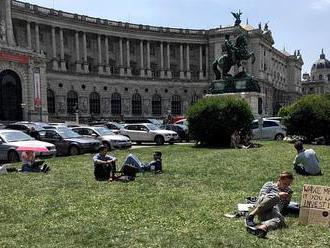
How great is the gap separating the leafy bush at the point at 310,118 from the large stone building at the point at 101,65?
34.0m

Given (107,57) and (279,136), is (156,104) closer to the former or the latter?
(107,57)

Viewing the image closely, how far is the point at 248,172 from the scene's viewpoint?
1806cm

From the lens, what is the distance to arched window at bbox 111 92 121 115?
91188 millimetres

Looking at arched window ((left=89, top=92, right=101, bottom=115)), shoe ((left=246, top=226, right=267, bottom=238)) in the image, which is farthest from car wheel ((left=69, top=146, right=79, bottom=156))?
arched window ((left=89, top=92, right=101, bottom=115))

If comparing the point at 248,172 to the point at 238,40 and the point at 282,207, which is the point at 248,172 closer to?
the point at 282,207

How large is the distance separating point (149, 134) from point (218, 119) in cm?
878

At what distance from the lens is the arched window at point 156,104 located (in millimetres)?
97312

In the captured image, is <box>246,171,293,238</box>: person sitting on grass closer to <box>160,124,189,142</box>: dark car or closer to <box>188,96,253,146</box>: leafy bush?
<box>188,96,253,146</box>: leafy bush

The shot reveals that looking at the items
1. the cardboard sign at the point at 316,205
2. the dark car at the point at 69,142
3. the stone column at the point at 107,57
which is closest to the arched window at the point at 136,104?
the stone column at the point at 107,57

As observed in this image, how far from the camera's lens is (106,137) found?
32719 mm

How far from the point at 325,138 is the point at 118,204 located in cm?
2207

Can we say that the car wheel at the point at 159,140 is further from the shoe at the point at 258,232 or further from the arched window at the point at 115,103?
the arched window at the point at 115,103

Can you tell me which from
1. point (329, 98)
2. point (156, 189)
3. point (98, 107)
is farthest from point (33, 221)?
point (98, 107)

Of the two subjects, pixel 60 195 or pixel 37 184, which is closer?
pixel 60 195
